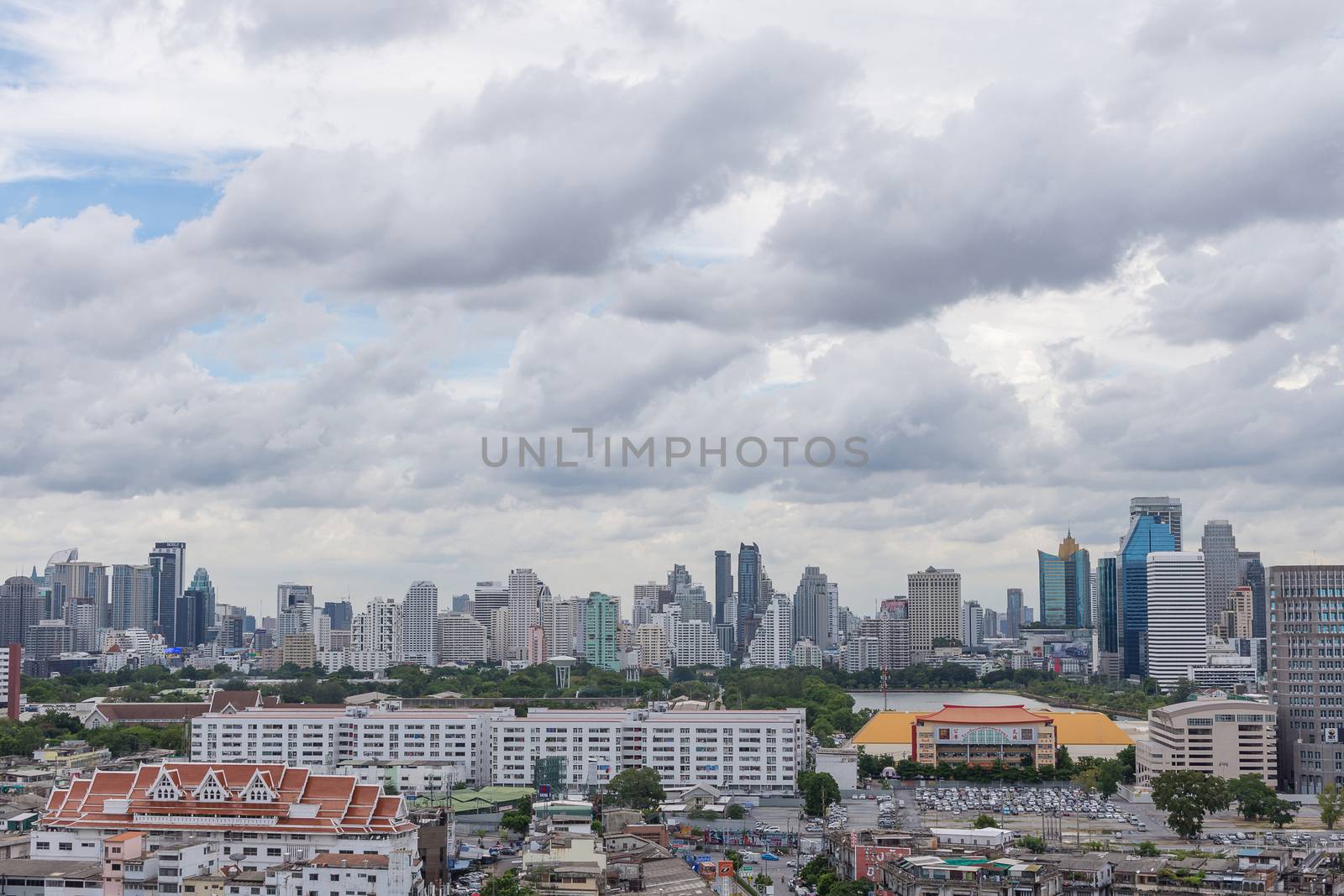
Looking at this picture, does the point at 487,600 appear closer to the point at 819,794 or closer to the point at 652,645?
the point at 652,645

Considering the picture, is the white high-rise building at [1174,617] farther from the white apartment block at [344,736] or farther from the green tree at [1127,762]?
the white apartment block at [344,736]

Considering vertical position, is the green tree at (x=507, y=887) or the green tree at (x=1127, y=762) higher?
the green tree at (x=507, y=887)

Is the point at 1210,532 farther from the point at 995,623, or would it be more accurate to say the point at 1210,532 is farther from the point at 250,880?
the point at 250,880

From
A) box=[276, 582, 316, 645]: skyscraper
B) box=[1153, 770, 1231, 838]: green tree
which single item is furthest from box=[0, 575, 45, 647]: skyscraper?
box=[1153, 770, 1231, 838]: green tree

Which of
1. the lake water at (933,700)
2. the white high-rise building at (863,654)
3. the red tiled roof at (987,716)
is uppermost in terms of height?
the red tiled roof at (987,716)

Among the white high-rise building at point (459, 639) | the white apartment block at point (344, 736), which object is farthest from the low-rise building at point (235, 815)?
the white high-rise building at point (459, 639)

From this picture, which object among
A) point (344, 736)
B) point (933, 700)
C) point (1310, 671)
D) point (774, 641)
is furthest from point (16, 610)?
point (1310, 671)

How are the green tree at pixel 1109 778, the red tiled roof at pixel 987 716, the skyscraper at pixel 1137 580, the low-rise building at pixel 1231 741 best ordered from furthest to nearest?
the skyscraper at pixel 1137 580 → the red tiled roof at pixel 987 716 → the green tree at pixel 1109 778 → the low-rise building at pixel 1231 741
